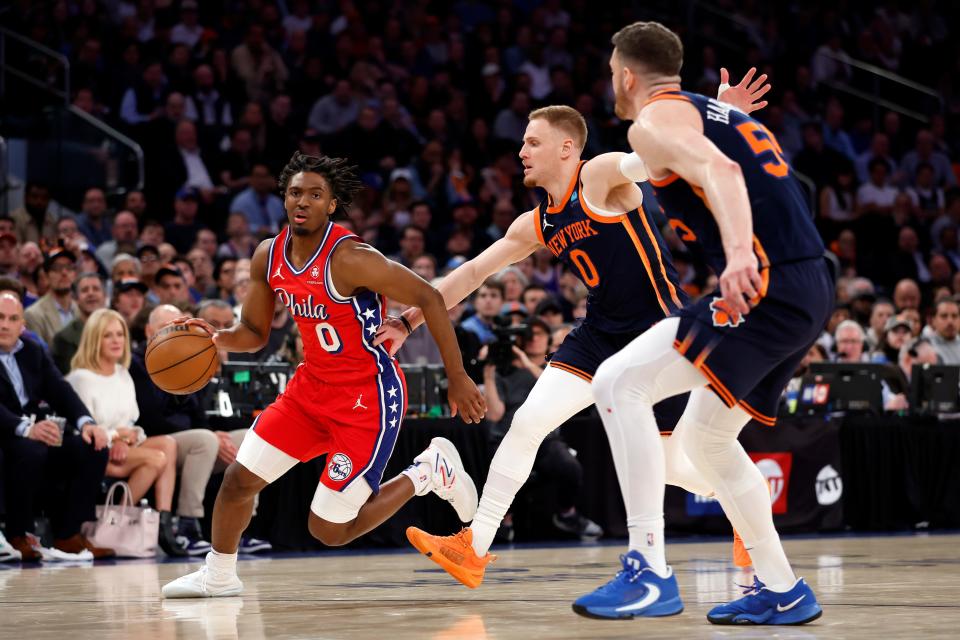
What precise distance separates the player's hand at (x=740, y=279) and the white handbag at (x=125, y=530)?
5.60 metres

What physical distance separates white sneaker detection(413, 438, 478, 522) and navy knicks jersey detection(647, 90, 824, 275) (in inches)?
83.1

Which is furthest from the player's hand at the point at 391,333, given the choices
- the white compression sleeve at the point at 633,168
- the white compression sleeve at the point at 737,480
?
the white compression sleeve at the point at 737,480

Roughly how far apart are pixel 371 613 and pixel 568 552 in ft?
12.3

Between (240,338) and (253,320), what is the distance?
96 mm

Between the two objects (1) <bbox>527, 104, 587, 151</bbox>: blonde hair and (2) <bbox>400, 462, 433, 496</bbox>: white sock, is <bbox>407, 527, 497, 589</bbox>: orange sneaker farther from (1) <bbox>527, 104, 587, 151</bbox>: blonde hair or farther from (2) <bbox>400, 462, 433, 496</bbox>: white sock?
(1) <bbox>527, 104, 587, 151</bbox>: blonde hair

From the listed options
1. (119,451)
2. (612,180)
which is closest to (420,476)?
(612,180)

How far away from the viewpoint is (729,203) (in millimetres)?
4188

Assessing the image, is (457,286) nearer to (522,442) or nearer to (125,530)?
(522,442)

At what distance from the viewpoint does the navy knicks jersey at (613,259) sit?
223 inches

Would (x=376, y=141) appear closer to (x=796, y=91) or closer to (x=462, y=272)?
(x=796, y=91)

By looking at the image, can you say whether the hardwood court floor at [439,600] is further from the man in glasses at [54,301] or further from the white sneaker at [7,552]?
the man in glasses at [54,301]

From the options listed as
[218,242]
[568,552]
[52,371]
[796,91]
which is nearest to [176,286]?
[52,371]

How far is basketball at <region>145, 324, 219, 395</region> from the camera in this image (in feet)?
19.2

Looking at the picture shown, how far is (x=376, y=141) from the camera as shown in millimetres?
14625
